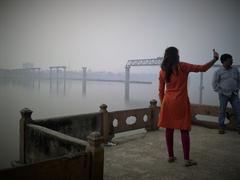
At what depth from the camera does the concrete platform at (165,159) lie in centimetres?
390

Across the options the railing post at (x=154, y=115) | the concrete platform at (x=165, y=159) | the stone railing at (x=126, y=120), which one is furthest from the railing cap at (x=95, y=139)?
the railing post at (x=154, y=115)

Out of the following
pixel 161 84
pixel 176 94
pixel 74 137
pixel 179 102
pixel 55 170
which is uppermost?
pixel 161 84

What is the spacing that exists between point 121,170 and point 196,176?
1104 millimetres

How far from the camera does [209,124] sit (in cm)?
754

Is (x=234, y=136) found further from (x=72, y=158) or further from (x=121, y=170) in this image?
(x=72, y=158)

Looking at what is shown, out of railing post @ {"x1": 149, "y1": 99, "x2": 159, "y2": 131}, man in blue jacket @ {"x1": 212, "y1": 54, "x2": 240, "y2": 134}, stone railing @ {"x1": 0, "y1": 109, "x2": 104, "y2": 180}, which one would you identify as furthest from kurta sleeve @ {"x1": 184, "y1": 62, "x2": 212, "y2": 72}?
railing post @ {"x1": 149, "y1": 99, "x2": 159, "y2": 131}

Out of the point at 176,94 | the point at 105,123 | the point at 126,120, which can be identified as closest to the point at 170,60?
the point at 176,94

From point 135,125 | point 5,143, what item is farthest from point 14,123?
point 135,125

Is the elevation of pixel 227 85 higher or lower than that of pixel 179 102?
higher

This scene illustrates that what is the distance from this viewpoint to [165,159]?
15.3 feet

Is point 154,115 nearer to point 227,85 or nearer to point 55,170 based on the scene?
point 227,85

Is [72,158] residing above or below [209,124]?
above

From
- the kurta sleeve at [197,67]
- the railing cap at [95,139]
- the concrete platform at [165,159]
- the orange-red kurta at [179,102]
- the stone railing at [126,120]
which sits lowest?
the concrete platform at [165,159]

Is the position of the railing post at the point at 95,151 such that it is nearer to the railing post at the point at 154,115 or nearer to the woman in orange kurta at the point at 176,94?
the woman in orange kurta at the point at 176,94
